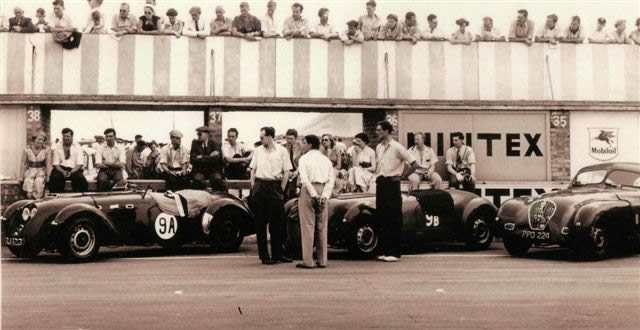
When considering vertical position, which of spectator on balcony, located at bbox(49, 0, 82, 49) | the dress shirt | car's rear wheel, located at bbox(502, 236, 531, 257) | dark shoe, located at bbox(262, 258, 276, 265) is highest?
spectator on balcony, located at bbox(49, 0, 82, 49)

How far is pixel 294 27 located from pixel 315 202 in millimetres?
7791

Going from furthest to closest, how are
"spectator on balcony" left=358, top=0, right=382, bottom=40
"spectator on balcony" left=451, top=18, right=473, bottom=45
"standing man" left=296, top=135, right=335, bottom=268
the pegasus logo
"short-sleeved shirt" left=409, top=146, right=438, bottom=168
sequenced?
"spectator on balcony" left=451, top=18, right=473, bottom=45 → "spectator on balcony" left=358, top=0, right=382, bottom=40 → "short-sleeved shirt" left=409, top=146, right=438, bottom=168 → the pegasus logo → "standing man" left=296, top=135, right=335, bottom=268

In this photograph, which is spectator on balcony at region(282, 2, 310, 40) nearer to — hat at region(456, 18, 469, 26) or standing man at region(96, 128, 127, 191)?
hat at region(456, 18, 469, 26)

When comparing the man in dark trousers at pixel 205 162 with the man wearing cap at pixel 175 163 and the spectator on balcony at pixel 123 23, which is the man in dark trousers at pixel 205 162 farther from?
the spectator on balcony at pixel 123 23

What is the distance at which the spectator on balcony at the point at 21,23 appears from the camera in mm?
16172

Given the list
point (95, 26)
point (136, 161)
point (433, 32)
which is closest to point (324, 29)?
point (433, 32)

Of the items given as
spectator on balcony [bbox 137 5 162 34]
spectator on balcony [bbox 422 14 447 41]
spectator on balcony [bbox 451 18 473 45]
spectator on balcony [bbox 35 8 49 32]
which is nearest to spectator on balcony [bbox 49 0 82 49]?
spectator on balcony [bbox 35 8 49 32]

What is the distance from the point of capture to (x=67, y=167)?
43.2 ft

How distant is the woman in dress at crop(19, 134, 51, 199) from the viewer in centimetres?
1390

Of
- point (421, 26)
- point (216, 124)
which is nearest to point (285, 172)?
point (216, 124)

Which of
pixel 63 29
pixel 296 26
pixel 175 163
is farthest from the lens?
pixel 296 26

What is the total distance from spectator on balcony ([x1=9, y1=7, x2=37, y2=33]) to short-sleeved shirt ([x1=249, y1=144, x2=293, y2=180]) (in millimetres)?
8062

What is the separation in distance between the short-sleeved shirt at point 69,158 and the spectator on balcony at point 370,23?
7033 mm

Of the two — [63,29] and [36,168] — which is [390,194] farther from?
[63,29]
